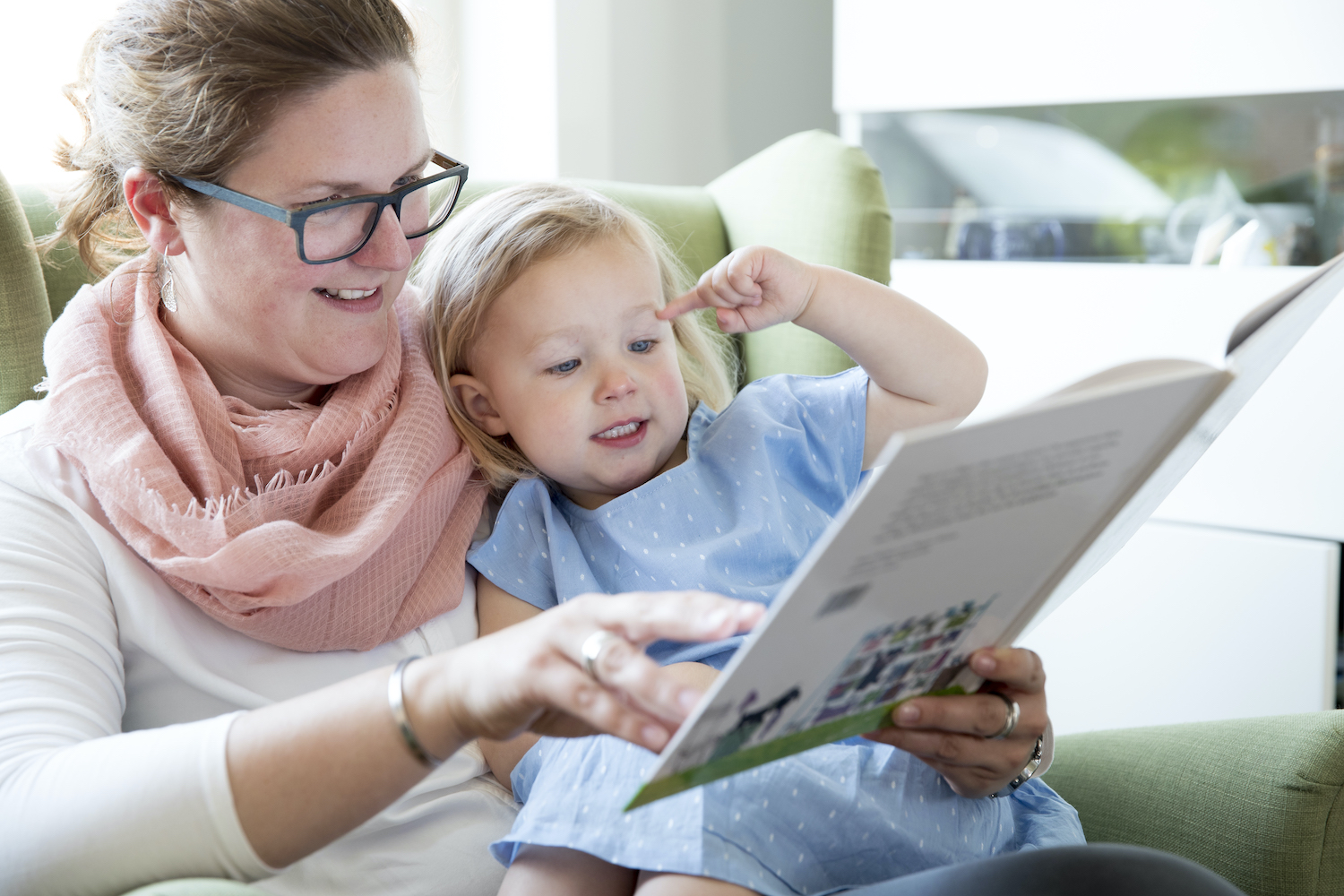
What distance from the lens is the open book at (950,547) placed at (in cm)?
50

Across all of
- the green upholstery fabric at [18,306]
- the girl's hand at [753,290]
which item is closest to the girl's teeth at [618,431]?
the girl's hand at [753,290]

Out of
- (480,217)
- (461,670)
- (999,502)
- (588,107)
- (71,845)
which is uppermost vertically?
(588,107)

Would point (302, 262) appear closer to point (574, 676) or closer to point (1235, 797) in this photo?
point (574, 676)

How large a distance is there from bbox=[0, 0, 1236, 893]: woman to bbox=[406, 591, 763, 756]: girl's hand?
6 cm

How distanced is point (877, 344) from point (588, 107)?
1.65m

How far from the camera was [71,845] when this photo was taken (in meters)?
0.65

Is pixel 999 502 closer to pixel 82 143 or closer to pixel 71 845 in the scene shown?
pixel 71 845

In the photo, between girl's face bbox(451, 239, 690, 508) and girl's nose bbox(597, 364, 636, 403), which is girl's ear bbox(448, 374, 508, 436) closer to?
girl's face bbox(451, 239, 690, 508)

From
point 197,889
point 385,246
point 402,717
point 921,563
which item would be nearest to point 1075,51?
point 385,246

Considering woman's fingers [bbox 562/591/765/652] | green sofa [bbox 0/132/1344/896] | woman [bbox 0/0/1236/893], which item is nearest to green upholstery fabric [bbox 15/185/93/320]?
green sofa [bbox 0/132/1344/896]

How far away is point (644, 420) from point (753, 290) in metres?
0.17

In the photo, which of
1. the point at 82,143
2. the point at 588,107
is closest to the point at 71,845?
the point at 82,143

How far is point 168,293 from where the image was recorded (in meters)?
1.05

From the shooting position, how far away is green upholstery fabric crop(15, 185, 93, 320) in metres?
1.21
